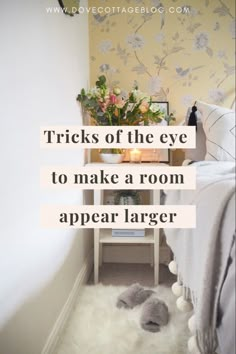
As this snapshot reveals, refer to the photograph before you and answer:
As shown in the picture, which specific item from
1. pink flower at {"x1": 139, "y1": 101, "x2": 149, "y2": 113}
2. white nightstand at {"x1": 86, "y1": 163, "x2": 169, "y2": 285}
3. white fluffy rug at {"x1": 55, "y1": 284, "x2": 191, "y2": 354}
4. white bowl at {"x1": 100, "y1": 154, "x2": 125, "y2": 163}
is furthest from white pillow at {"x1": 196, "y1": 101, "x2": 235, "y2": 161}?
white fluffy rug at {"x1": 55, "y1": 284, "x2": 191, "y2": 354}

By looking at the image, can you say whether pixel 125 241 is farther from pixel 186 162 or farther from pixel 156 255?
pixel 186 162

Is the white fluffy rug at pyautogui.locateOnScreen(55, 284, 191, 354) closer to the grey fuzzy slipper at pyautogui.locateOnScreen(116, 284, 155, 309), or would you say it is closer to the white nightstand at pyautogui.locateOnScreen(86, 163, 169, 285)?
the grey fuzzy slipper at pyautogui.locateOnScreen(116, 284, 155, 309)

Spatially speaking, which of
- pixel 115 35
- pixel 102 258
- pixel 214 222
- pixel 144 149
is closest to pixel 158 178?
pixel 144 149

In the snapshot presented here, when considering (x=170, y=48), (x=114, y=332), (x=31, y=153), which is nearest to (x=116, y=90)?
(x=170, y=48)

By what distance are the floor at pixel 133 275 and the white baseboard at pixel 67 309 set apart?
64 millimetres

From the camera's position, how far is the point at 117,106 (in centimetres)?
92

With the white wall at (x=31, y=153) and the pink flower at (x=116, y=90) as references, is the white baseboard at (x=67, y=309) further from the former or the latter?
the pink flower at (x=116, y=90)

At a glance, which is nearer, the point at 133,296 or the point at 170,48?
the point at 170,48

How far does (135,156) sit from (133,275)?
2.13ft

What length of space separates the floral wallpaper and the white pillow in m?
0.02

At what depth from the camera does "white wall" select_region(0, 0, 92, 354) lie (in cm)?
62

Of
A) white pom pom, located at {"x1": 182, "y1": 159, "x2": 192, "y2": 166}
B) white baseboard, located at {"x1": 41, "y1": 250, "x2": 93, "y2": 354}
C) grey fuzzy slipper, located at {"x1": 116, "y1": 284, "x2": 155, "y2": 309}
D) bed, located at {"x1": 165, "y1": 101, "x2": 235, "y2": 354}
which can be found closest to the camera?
bed, located at {"x1": 165, "y1": 101, "x2": 235, "y2": 354}

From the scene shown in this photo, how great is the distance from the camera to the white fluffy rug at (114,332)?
912 millimetres

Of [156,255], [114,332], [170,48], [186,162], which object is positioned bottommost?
[114,332]
